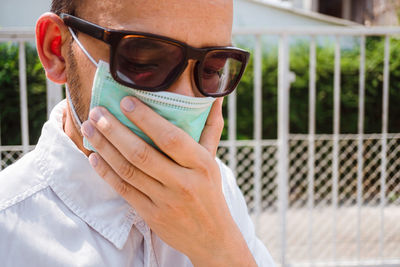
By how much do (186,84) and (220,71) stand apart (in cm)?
16

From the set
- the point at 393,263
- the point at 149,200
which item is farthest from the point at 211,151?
the point at 393,263

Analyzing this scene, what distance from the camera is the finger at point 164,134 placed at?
1004 mm

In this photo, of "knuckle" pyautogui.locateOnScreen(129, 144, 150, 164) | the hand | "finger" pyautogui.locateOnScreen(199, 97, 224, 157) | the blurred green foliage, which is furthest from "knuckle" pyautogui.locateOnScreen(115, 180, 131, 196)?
the blurred green foliage

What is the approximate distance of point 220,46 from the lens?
3.99 ft

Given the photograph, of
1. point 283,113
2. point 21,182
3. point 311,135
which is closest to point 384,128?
point 311,135

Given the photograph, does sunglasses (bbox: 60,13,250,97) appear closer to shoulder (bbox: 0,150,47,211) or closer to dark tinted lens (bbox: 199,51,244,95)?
dark tinted lens (bbox: 199,51,244,95)

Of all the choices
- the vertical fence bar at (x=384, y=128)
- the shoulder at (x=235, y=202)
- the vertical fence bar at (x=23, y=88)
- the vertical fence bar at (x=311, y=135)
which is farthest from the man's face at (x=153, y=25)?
the vertical fence bar at (x=384, y=128)

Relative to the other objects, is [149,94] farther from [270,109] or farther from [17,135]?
[270,109]

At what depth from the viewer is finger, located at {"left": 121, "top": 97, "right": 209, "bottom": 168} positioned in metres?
1.00

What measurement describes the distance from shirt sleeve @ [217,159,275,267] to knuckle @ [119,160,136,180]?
0.58 metres

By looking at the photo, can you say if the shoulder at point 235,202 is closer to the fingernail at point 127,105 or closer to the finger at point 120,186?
the finger at point 120,186

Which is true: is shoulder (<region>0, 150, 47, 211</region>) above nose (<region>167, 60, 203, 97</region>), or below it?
below

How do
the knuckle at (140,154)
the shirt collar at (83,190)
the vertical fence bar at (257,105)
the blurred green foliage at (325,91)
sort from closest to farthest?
the knuckle at (140,154) < the shirt collar at (83,190) < the vertical fence bar at (257,105) < the blurred green foliage at (325,91)

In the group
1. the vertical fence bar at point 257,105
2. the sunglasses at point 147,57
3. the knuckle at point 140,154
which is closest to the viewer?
the knuckle at point 140,154
